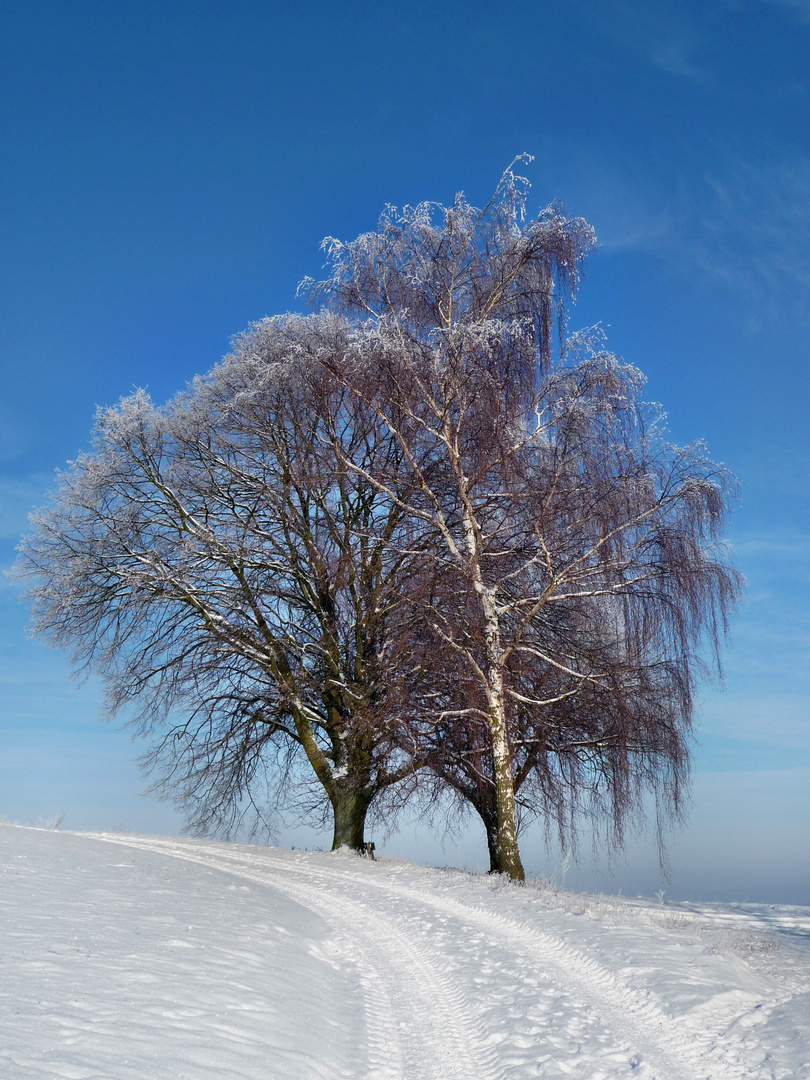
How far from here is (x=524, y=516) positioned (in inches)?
514

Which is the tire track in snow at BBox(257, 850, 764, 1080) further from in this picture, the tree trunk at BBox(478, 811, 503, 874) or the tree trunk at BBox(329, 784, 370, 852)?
the tree trunk at BBox(329, 784, 370, 852)

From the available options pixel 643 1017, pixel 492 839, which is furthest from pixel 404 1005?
pixel 492 839

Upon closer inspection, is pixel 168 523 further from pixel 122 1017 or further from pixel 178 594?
pixel 122 1017

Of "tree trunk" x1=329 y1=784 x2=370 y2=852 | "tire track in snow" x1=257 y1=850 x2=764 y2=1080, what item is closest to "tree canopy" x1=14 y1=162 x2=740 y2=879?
"tree trunk" x1=329 y1=784 x2=370 y2=852

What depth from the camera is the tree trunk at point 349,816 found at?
50.7 ft

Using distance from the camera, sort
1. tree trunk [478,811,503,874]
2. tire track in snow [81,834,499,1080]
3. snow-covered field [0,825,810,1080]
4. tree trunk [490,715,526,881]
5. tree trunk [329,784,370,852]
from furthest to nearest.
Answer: tree trunk [329,784,370,852] < tree trunk [478,811,503,874] < tree trunk [490,715,526,881] < tire track in snow [81,834,499,1080] < snow-covered field [0,825,810,1080]

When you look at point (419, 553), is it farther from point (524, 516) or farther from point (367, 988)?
point (367, 988)

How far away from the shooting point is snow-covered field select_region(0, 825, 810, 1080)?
13.3ft

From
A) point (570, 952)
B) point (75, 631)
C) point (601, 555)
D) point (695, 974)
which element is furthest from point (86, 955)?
point (75, 631)

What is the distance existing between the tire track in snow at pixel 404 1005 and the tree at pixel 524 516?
415 cm

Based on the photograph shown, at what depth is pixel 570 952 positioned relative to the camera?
21.8ft

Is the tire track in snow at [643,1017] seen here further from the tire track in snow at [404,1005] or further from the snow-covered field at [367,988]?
the tire track in snow at [404,1005]

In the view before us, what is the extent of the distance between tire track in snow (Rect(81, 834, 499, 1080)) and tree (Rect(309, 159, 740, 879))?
4.15 m

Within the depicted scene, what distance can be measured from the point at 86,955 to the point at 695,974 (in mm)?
4202
